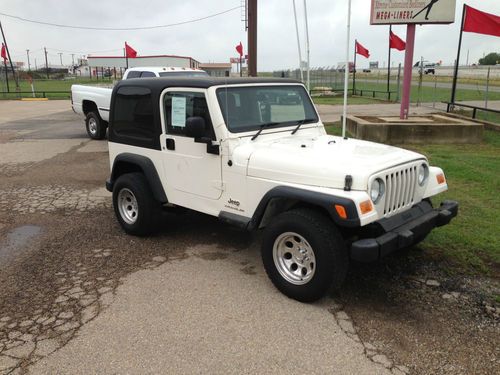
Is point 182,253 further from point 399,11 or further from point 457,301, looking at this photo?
point 399,11

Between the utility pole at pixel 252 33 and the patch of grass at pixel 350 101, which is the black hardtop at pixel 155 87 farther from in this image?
the patch of grass at pixel 350 101

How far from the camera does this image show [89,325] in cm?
345

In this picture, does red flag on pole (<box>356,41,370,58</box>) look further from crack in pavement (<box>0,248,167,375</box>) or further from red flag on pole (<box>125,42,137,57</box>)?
crack in pavement (<box>0,248,167,375</box>)

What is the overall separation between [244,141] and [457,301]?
2.26 metres

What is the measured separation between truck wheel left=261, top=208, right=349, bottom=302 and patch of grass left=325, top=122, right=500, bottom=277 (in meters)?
1.58

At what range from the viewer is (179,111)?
4.49 metres

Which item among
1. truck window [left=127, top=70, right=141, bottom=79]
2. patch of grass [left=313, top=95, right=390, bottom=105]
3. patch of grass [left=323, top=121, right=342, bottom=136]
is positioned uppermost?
truck window [left=127, top=70, right=141, bottom=79]

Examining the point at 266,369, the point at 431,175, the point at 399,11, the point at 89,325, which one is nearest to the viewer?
the point at 266,369

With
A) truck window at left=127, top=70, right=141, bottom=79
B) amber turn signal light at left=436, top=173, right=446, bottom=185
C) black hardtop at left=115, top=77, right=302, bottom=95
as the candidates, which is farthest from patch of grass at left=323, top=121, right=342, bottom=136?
amber turn signal light at left=436, top=173, right=446, bottom=185

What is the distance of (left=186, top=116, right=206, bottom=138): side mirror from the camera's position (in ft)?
13.2

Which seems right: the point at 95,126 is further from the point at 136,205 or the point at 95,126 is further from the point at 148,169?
the point at 148,169

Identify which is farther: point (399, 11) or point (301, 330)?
point (399, 11)

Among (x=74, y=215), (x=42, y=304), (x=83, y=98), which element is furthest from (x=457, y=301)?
(x=83, y=98)

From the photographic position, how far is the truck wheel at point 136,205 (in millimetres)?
4984
